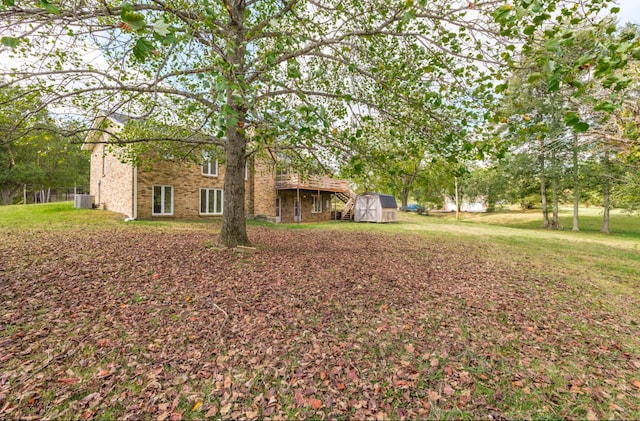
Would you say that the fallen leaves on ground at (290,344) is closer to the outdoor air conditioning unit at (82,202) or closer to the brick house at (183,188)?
the brick house at (183,188)

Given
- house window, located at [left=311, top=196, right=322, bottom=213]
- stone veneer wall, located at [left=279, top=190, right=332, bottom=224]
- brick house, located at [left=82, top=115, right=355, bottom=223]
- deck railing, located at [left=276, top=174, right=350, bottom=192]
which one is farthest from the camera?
house window, located at [left=311, top=196, right=322, bottom=213]

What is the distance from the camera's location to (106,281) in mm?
5074

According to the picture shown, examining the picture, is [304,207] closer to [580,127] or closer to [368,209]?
[368,209]

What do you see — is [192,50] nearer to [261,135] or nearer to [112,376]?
[261,135]

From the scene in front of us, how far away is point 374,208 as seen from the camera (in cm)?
2425

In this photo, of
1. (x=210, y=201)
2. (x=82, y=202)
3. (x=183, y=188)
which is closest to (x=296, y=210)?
(x=210, y=201)

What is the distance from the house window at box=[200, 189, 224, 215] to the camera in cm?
1767

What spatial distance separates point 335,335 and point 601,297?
616cm

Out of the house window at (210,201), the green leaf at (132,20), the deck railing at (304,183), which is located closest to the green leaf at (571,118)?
the green leaf at (132,20)

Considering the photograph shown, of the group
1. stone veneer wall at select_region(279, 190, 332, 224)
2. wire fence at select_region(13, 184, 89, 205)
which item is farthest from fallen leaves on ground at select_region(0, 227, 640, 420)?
wire fence at select_region(13, 184, 89, 205)

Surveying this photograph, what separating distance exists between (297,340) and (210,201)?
639 inches

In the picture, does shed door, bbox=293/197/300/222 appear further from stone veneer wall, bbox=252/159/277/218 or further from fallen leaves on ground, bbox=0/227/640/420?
fallen leaves on ground, bbox=0/227/640/420

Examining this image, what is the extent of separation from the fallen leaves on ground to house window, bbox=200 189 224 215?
1124cm

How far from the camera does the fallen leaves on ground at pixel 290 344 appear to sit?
2672mm
